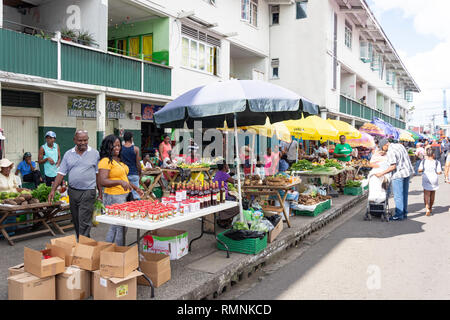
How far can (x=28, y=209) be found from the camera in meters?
6.62

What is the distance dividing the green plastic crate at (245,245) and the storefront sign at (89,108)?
879 centimetres

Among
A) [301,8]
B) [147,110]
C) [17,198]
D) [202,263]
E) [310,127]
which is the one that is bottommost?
[202,263]

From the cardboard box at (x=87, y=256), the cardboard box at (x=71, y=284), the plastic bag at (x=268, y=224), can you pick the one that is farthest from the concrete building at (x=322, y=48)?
the cardboard box at (x=71, y=284)

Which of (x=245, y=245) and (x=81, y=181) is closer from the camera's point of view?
(x=81, y=181)

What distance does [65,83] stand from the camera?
10508 mm

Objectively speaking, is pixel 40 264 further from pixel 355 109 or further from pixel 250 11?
pixel 355 109

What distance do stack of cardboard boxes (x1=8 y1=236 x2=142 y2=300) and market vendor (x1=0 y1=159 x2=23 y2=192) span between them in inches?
138

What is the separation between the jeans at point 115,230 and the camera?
4943 millimetres

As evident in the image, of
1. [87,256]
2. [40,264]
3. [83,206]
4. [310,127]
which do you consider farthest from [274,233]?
[310,127]

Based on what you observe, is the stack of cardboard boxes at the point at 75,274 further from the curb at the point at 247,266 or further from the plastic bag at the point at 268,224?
the plastic bag at the point at 268,224

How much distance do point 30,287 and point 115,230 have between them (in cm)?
151

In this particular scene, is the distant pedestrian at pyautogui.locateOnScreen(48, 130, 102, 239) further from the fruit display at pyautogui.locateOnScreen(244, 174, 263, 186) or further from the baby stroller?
the baby stroller

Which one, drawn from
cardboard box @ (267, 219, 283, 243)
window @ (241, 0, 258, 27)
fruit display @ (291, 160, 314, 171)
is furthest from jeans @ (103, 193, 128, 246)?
window @ (241, 0, 258, 27)
